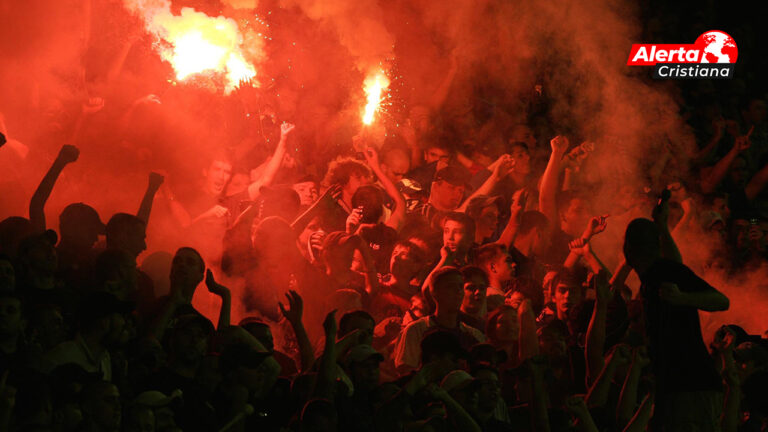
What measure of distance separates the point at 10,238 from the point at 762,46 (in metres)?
6.81

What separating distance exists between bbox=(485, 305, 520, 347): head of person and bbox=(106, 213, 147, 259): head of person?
1.85 metres

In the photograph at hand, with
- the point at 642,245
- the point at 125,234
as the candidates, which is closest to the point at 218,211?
the point at 125,234

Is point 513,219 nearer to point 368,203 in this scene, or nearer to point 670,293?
point 368,203

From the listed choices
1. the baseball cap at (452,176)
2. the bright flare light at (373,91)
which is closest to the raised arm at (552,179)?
the baseball cap at (452,176)

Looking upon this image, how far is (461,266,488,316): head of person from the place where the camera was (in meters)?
4.77

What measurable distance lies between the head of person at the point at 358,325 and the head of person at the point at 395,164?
2.13 m

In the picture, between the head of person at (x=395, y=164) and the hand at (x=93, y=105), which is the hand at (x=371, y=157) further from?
the hand at (x=93, y=105)

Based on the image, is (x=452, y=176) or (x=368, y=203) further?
(x=452, y=176)

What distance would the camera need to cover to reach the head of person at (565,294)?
5242 millimetres

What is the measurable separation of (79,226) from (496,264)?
2504 mm

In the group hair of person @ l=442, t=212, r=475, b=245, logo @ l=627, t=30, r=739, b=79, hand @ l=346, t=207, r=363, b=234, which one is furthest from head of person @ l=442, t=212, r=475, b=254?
logo @ l=627, t=30, r=739, b=79

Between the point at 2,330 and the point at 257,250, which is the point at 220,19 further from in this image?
the point at 2,330

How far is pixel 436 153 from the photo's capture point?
6.43m

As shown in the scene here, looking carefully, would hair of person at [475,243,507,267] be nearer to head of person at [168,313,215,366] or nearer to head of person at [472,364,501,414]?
head of person at [472,364,501,414]
